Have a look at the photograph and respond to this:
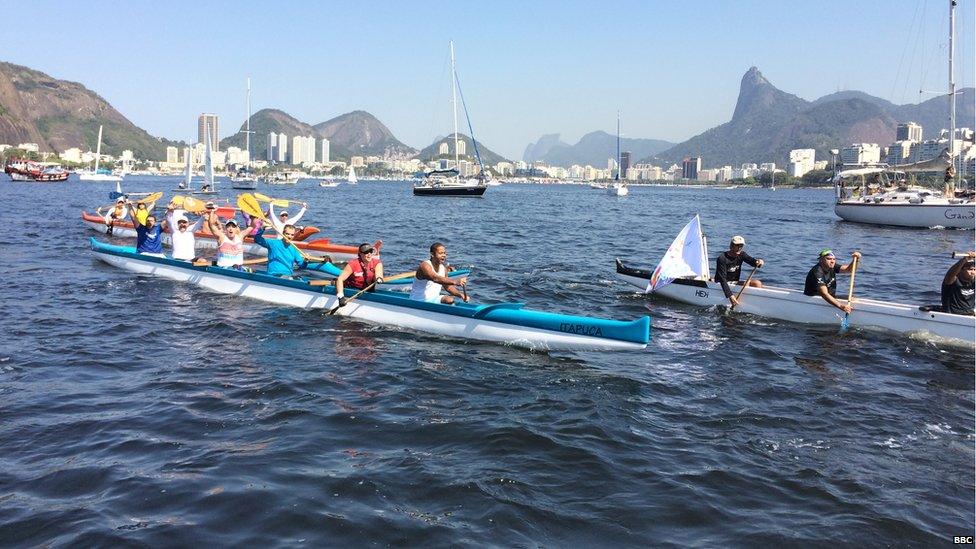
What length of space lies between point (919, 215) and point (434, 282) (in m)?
41.9

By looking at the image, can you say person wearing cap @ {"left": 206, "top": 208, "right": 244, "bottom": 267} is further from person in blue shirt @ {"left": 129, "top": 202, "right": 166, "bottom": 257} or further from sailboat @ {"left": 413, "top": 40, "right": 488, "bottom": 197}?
sailboat @ {"left": 413, "top": 40, "right": 488, "bottom": 197}

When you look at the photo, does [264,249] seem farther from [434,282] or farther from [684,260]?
[684,260]

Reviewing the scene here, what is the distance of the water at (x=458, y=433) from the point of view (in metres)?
6.35

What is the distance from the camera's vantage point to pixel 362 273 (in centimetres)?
1402

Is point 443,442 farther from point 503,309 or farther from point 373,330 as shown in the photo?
point 373,330

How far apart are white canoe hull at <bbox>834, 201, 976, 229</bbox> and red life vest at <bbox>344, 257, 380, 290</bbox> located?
4140cm

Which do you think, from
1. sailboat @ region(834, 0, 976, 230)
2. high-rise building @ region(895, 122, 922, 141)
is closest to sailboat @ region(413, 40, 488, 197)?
sailboat @ region(834, 0, 976, 230)

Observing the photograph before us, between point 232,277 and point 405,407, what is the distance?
911 centimetres

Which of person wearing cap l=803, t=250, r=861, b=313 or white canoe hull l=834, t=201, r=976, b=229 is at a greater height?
white canoe hull l=834, t=201, r=976, b=229

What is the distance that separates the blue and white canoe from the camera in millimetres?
11188

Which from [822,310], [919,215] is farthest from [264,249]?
[919,215]

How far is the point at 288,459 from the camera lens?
7.65 metres

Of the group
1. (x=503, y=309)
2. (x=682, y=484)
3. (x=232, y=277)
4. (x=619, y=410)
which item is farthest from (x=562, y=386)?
(x=232, y=277)

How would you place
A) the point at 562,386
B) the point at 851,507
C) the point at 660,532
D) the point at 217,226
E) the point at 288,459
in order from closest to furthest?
the point at 660,532 < the point at 851,507 < the point at 288,459 < the point at 562,386 < the point at 217,226
